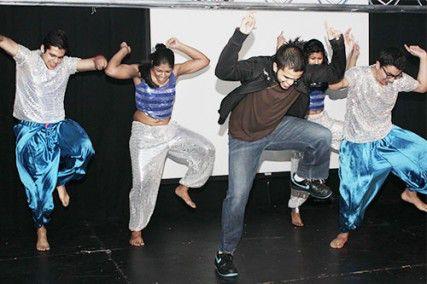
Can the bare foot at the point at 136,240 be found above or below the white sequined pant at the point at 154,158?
below

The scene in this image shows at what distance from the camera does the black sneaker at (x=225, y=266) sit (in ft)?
13.0

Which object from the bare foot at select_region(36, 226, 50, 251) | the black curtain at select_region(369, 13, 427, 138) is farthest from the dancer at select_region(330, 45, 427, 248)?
the bare foot at select_region(36, 226, 50, 251)

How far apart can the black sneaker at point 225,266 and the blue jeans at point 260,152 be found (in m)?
0.19

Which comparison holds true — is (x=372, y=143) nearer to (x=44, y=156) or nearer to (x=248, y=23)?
(x=248, y=23)

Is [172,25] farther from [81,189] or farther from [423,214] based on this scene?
[423,214]

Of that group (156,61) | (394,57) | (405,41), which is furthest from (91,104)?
(405,41)

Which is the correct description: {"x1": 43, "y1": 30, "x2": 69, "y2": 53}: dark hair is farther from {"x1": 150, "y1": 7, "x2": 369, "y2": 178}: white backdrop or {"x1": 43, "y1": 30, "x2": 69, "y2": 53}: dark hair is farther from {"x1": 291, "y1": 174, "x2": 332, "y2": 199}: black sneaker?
{"x1": 291, "y1": 174, "x2": 332, "y2": 199}: black sneaker

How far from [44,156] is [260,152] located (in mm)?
1630

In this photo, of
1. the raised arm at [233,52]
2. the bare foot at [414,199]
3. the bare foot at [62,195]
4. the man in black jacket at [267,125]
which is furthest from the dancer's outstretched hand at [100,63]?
the bare foot at [414,199]

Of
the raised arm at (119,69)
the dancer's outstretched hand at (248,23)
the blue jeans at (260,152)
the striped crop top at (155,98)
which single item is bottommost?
the blue jeans at (260,152)

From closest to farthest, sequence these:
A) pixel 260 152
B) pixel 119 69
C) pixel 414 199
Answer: pixel 260 152 < pixel 119 69 < pixel 414 199

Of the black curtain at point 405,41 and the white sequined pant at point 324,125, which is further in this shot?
the black curtain at point 405,41

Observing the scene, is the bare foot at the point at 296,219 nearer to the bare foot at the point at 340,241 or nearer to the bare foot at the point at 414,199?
the bare foot at the point at 340,241

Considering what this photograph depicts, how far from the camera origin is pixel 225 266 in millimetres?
3975
